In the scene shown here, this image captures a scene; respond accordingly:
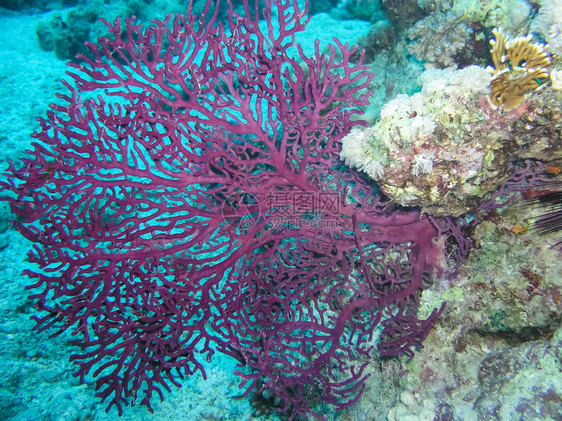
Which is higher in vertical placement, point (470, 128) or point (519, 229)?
point (470, 128)

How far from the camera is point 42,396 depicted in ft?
12.6

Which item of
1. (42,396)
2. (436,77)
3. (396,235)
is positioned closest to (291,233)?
(396,235)

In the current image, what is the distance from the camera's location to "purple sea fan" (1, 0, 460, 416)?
2.82 meters

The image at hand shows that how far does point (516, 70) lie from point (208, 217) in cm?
300

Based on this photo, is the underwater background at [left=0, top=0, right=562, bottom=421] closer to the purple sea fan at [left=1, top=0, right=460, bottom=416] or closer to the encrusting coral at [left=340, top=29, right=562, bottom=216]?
the encrusting coral at [left=340, top=29, right=562, bottom=216]

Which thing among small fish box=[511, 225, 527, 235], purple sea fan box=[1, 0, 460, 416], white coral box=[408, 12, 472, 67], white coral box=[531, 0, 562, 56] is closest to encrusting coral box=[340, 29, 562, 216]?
white coral box=[531, 0, 562, 56]

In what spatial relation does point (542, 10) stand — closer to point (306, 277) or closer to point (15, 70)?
point (306, 277)

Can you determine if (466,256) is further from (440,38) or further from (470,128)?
(440,38)

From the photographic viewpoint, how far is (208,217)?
3.15 m

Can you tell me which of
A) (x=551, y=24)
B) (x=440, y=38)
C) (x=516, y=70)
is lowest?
(x=516, y=70)

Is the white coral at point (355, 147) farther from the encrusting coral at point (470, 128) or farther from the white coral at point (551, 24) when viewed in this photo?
the white coral at point (551, 24)

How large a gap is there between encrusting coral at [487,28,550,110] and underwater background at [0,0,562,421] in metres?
0.01

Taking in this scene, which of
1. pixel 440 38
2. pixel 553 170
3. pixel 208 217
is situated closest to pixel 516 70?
pixel 553 170

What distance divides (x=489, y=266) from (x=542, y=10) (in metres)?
2.62
